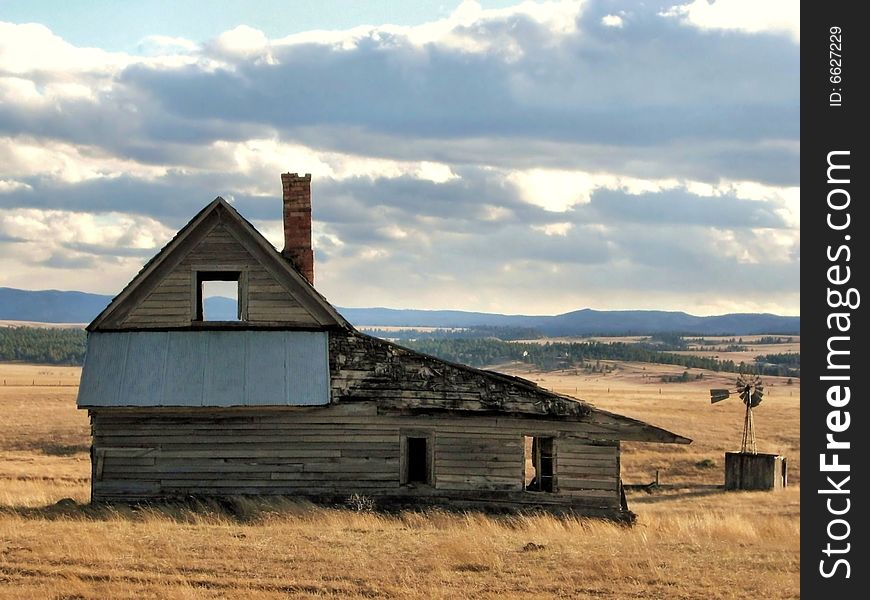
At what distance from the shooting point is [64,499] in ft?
72.3

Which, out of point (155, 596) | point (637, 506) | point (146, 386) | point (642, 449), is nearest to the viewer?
point (155, 596)

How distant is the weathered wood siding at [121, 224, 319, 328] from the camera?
21.7m

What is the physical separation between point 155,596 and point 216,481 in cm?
812

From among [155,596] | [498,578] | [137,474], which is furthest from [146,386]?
[498,578]

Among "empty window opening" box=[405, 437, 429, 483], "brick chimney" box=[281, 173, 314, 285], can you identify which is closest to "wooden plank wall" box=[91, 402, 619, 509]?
"empty window opening" box=[405, 437, 429, 483]

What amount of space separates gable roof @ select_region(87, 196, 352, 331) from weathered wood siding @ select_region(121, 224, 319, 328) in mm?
94

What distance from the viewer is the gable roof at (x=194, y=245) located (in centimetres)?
2158

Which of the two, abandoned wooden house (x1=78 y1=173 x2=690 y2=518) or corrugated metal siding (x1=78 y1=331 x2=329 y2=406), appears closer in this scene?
corrugated metal siding (x1=78 y1=331 x2=329 y2=406)

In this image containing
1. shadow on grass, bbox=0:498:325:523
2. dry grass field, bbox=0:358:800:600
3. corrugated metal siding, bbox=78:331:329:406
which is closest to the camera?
dry grass field, bbox=0:358:800:600

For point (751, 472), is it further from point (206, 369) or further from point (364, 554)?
point (364, 554)

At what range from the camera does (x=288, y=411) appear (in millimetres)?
21266

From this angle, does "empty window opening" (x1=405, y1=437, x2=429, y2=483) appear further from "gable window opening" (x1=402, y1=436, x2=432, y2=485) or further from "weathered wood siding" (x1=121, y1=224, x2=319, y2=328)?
"weathered wood siding" (x1=121, y1=224, x2=319, y2=328)

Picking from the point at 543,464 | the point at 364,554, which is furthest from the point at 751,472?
the point at 364,554
